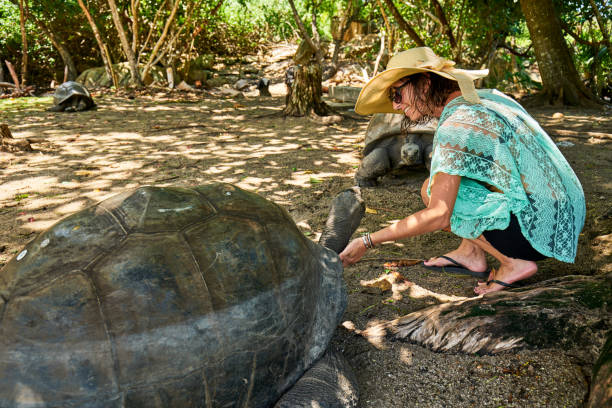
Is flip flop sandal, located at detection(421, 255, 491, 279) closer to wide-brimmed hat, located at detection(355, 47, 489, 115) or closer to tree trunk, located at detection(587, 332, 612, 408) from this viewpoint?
wide-brimmed hat, located at detection(355, 47, 489, 115)

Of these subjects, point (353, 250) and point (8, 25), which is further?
point (8, 25)

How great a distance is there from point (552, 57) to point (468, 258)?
6598 mm

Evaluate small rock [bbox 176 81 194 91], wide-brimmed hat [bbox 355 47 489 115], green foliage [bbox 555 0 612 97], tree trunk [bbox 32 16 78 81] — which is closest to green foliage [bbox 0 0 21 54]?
tree trunk [bbox 32 16 78 81]

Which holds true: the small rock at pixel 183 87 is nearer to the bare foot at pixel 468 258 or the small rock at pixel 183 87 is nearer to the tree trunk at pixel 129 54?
the tree trunk at pixel 129 54

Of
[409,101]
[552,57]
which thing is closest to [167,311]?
[409,101]

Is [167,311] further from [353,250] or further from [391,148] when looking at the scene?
[391,148]

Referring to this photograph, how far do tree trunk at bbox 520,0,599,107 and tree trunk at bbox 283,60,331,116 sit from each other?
369 centimetres

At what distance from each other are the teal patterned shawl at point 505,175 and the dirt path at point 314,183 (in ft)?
1.37

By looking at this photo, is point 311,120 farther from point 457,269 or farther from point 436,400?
point 436,400

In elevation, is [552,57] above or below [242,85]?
above

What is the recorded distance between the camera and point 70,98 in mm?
7879

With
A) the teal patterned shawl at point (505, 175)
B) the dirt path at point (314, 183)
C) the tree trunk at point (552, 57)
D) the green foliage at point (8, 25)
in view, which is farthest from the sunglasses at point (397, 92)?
the green foliage at point (8, 25)

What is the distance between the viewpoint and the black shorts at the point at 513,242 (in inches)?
80.4

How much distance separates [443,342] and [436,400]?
242 mm
